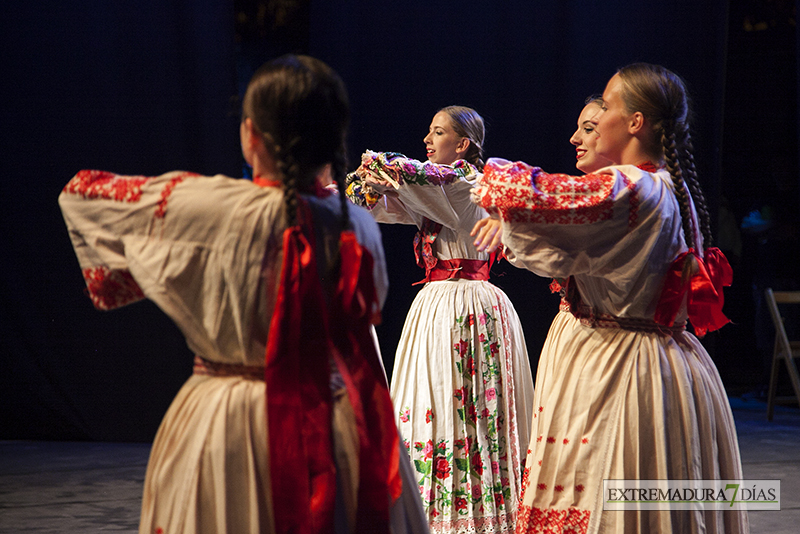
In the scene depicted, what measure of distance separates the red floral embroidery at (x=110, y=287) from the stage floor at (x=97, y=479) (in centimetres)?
190

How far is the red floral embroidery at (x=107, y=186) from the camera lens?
3.80 feet

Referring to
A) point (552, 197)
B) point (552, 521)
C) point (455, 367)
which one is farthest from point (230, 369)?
point (455, 367)

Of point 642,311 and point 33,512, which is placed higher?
point 642,311

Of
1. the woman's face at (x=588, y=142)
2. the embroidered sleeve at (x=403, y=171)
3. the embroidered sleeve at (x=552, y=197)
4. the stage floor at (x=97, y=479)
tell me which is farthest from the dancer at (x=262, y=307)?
the stage floor at (x=97, y=479)

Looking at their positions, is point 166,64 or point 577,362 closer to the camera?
point 577,362

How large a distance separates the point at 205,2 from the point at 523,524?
347 cm

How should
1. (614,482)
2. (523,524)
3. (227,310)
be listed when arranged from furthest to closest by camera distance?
(523,524) < (614,482) < (227,310)

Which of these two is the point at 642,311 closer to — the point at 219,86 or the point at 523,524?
the point at 523,524

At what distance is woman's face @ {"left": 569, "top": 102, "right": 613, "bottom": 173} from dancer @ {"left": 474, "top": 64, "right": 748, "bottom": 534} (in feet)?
1.48

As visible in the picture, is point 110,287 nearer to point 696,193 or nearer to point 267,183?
point 267,183

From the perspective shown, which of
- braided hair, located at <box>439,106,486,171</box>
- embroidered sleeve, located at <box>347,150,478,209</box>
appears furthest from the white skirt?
braided hair, located at <box>439,106,486,171</box>

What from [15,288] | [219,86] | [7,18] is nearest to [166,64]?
[219,86]

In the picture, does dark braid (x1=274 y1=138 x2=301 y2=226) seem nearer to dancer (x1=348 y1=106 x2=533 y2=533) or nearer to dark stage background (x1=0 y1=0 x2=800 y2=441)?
dancer (x1=348 y1=106 x2=533 y2=533)

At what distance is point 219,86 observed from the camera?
422 centimetres
